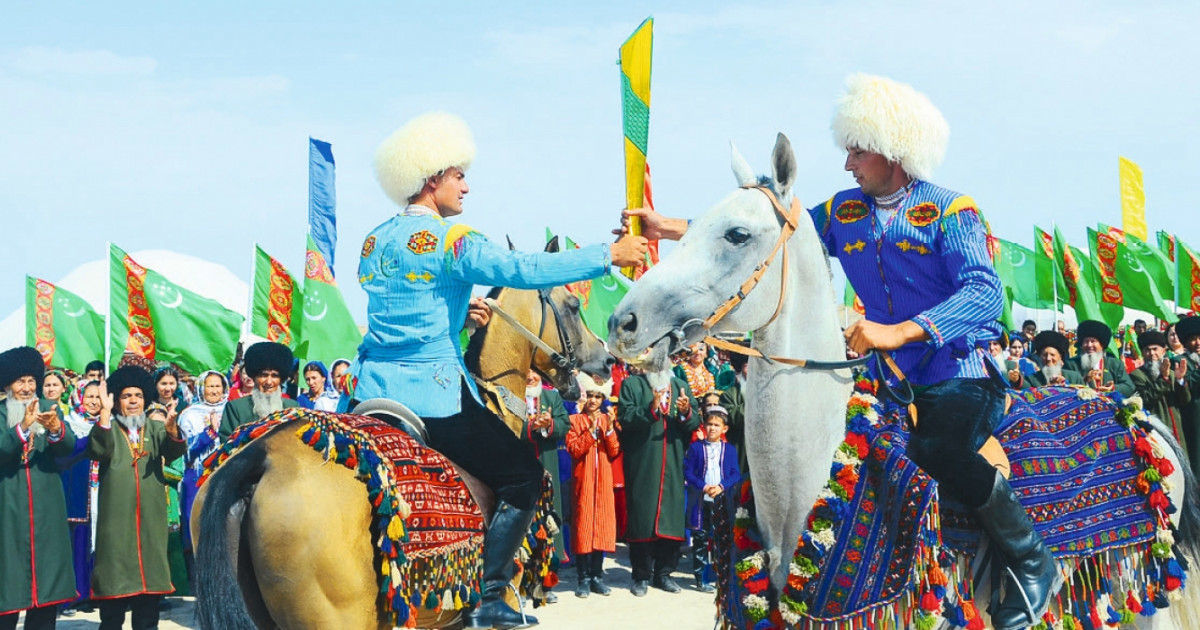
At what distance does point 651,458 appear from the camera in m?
11.9

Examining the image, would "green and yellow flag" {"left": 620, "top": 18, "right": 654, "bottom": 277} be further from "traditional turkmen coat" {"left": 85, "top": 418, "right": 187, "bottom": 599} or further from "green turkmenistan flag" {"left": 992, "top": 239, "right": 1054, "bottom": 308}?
"green turkmenistan flag" {"left": 992, "top": 239, "right": 1054, "bottom": 308}

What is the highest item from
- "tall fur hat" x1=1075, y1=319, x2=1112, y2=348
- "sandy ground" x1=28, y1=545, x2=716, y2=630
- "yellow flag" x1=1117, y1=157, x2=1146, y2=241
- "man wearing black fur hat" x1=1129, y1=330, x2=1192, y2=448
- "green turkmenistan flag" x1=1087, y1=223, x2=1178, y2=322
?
"yellow flag" x1=1117, y1=157, x2=1146, y2=241

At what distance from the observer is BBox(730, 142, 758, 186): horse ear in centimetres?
433

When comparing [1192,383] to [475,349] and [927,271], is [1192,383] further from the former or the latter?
[475,349]

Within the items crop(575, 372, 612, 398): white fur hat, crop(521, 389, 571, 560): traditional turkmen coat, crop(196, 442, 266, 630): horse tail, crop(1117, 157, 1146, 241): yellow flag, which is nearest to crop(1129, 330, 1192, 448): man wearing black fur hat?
crop(575, 372, 612, 398): white fur hat

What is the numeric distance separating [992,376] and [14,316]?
3190cm

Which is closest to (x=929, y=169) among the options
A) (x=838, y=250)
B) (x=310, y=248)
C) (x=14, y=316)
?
(x=838, y=250)

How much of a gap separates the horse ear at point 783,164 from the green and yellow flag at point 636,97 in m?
0.94

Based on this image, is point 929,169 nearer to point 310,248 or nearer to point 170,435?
point 170,435

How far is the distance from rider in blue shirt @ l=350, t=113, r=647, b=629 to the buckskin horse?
73cm

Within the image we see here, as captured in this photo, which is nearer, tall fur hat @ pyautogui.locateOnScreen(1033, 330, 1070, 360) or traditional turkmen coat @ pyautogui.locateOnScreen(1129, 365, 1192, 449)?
tall fur hat @ pyautogui.locateOnScreen(1033, 330, 1070, 360)

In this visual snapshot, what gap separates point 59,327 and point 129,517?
8.17 metres

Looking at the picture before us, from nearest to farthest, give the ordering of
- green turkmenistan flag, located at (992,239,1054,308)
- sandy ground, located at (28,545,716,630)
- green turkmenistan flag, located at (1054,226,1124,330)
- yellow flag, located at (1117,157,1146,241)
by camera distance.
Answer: sandy ground, located at (28,545,716,630) < green turkmenistan flag, located at (1054,226,1124,330) < green turkmenistan flag, located at (992,239,1054,308) < yellow flag, located at (1117,157,1146,241)

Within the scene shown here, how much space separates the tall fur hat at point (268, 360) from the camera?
32.1 feet
